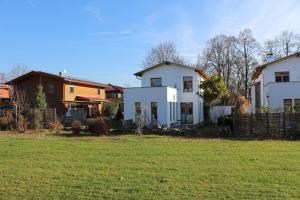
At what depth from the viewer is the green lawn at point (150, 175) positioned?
8.30 metres

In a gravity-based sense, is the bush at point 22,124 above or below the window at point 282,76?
below

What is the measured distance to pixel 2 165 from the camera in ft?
39.3

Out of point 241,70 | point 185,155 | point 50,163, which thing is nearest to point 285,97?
point 185,155

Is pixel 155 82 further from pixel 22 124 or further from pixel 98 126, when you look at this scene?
pixel 22 124

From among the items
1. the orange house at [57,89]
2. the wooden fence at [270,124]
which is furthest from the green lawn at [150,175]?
the orange house at [57,89]

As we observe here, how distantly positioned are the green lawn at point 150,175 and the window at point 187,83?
26.0 meters

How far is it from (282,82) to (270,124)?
809cm

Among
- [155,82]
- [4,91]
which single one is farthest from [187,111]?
[4,91]

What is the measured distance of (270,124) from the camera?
25.8m

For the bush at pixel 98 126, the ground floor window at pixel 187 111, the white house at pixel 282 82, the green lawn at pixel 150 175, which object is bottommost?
the green lawn at pixel 150 175

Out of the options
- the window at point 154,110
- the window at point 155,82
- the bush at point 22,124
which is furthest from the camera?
the window at point 155,82

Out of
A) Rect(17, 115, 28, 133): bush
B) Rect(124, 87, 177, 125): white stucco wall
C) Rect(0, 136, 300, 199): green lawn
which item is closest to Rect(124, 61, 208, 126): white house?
Rect(124, 87, 177, 125): white stucco wall

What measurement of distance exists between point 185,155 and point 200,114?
29.2 meters

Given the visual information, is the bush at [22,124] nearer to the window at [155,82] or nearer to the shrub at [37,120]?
the shrub at [37,120]
